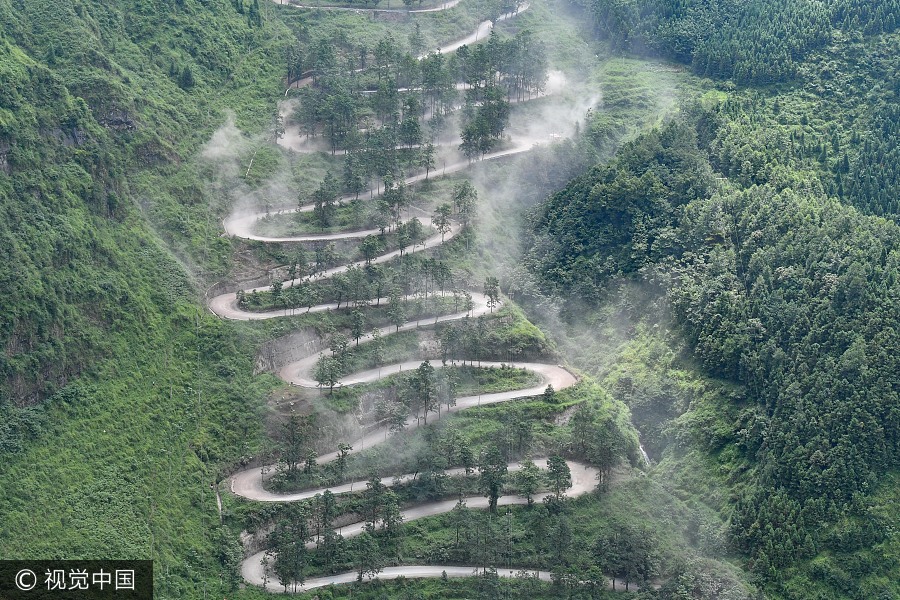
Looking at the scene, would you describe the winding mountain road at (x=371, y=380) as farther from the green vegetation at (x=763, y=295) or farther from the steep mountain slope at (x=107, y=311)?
the green vegetation at (x=763, y=295)

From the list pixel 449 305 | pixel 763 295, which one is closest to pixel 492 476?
pixel 449 305

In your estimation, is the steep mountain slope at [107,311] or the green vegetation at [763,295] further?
the green vegetation at [763,295]

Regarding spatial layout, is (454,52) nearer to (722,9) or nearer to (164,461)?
(722,9)

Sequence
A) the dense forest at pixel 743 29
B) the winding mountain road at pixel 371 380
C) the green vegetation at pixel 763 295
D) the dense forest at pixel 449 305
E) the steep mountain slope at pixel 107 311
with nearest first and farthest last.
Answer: the steep mountain slope at pixel 107 311
the dense forest at pixel 449 305
the winding mountain road at pixel 371 380
the green vegetation at pixel 763 295
the dense forest at pixel 743 29

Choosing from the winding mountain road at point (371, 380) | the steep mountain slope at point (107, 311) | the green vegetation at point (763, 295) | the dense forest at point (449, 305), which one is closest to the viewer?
the steep mountain slope at point (107, 311)

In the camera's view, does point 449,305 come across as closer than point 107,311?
No

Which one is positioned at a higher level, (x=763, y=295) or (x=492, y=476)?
(x=763, y=295)

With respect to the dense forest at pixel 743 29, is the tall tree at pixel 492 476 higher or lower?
lower

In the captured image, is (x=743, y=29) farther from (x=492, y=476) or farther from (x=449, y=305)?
(x=492, y=476)

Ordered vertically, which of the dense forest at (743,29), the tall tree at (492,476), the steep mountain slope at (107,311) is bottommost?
the tall tree at (492,476)

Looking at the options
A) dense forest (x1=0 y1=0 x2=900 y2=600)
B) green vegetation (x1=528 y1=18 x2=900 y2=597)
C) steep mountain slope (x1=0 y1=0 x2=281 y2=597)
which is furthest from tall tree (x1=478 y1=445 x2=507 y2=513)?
steep mountain slope (x1=0 y1=0 x2=281 y2=597)

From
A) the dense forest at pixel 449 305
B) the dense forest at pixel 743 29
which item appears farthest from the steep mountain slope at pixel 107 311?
the dense forest at pixel 743 29
